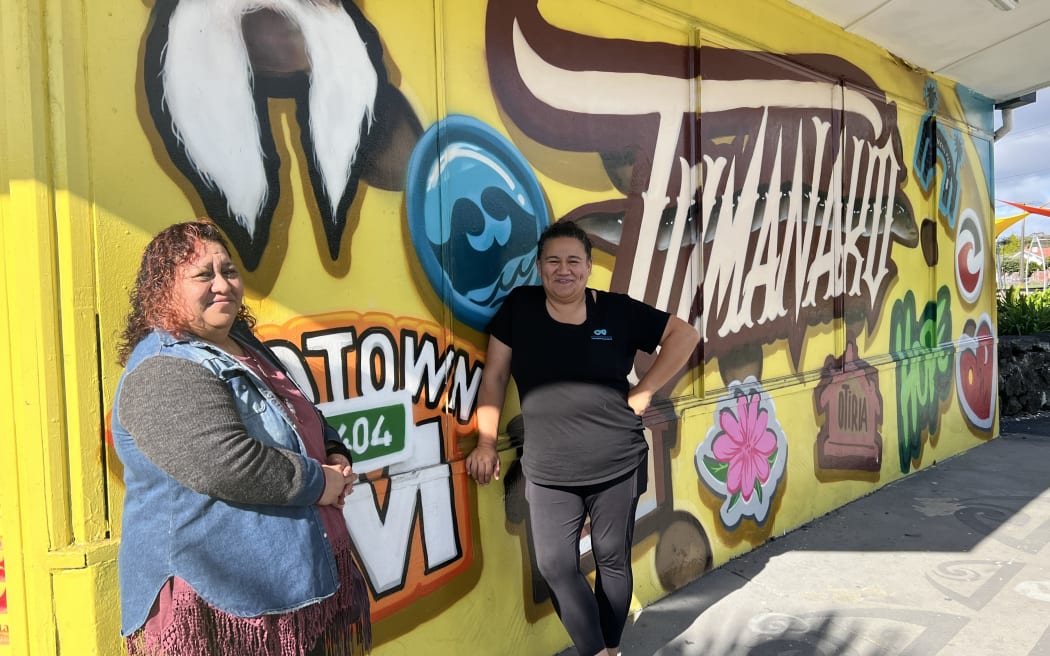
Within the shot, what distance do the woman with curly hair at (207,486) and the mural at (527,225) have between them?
59cm

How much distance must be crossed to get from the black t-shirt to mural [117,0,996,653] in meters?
0.34

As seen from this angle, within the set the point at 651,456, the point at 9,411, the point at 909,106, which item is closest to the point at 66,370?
the point at 9,411

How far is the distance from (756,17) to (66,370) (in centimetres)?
419

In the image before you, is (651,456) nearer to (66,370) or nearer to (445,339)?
(445,339)

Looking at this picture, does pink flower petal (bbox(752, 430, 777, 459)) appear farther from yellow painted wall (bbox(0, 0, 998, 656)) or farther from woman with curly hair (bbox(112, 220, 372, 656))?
woman with curly hair (bbox(112, 220, 372, 656))

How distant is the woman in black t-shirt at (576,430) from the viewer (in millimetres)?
2564

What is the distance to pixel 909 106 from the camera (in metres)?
5.71

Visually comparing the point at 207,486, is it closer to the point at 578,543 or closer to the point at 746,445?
the point at 578,543

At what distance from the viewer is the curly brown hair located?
1.58m

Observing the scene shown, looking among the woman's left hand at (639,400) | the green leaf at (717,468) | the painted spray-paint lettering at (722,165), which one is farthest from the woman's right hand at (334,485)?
the green leaf at (717,468)

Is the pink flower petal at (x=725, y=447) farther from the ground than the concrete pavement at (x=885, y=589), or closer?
farther from the ground

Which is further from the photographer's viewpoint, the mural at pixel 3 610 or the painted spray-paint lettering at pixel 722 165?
the painted spray-paint lettering at pixel 722 165

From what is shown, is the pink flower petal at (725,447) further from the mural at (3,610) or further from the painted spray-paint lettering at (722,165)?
the mural at (3,610)

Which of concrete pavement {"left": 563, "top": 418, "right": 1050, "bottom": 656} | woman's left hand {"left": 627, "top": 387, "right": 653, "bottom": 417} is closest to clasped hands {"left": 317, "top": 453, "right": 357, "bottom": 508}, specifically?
woman's left hand {"left": 627, "top": 387, "right": 653, "bottom": 417}
